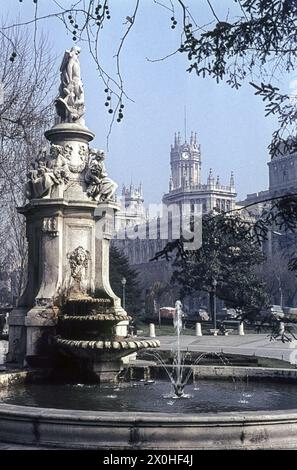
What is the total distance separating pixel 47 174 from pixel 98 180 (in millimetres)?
1050

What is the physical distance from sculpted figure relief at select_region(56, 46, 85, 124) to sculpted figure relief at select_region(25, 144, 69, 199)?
97cm

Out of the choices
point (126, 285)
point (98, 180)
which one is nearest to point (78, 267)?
point (98, 180)

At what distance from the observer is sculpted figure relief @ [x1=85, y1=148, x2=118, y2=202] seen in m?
13.0

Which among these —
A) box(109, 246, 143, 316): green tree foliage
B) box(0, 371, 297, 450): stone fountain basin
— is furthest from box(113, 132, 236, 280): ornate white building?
box(0, 371, 297, 450): stone fountain basin

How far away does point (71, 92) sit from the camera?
542 inches

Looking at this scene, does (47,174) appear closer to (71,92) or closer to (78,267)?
(78,267)

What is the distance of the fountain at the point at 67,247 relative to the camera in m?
11.4

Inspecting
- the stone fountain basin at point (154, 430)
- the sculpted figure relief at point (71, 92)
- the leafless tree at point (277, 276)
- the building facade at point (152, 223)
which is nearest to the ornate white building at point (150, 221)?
the building facade at point (152, 223)

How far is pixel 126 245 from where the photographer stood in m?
80.1

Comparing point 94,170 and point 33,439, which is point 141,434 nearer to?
point 33,439

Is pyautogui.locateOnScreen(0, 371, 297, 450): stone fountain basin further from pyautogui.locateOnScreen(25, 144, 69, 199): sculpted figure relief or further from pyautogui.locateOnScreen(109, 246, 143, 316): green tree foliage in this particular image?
pyautogui.locateOnScreen(109, 246, 143, 316): green tree foliage

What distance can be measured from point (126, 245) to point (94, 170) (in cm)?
6718

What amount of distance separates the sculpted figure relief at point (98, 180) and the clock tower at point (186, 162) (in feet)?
502
